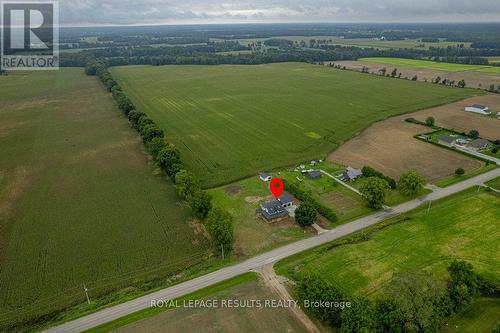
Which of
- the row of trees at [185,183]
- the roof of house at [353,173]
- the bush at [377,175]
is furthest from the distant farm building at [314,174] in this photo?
the row of trees at [185,183]

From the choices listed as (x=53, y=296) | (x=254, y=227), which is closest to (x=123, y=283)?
(x=53, y=296)

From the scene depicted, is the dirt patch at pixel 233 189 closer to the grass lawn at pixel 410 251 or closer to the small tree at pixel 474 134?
the grass lawn at pixel 410 251

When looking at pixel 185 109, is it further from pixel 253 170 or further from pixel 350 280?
pixel 350 280

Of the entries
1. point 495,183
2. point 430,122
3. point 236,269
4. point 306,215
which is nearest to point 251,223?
point 306,215

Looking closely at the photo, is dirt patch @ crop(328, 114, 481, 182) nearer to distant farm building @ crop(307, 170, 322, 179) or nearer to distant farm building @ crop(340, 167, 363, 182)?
distant farm building @ crop(340, 167, 363, 182)

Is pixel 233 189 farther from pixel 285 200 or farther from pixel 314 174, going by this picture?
pixel 314 174

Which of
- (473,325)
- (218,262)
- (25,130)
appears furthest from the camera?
(25,130)
